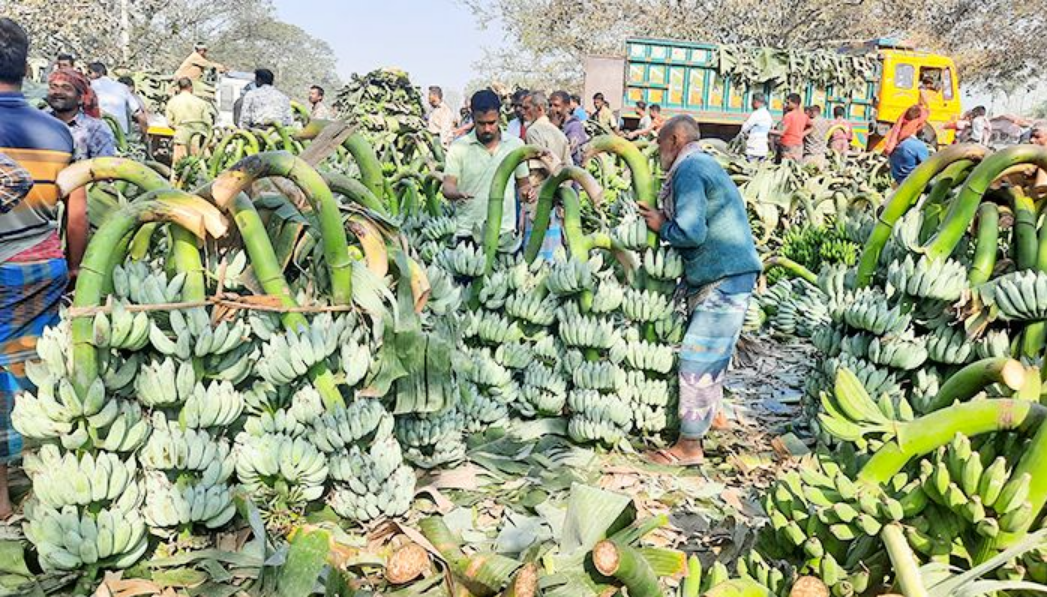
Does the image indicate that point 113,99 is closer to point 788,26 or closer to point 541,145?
point 541,145

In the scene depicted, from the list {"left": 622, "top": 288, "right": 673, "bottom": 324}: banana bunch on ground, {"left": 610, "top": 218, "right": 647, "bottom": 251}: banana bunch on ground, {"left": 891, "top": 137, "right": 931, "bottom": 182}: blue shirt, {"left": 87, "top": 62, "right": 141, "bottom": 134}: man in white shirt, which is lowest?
{"left": 622, "top": 288, "right": 673, "bottom": 324}: banana bunch on ground

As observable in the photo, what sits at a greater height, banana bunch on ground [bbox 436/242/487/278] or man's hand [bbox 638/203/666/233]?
man's hand [bbox 638/203/666/233]

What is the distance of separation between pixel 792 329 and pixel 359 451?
4.43m

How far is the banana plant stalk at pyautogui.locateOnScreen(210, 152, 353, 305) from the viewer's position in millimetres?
2559

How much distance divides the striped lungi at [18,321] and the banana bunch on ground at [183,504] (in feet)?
3.32

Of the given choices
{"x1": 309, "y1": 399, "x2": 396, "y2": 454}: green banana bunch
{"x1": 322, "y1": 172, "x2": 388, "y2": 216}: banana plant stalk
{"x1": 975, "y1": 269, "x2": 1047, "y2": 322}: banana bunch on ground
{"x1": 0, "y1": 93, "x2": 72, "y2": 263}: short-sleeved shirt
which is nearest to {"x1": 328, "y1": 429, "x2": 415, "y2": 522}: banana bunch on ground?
{"x1": 309, "y1": 399, "x2": 396, "y2": 454}: green banana bunch

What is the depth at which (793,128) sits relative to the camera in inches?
512

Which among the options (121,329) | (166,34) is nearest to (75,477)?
(121,329)

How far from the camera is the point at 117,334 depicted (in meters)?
2.37

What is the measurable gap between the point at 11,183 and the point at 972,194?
378 centimetres

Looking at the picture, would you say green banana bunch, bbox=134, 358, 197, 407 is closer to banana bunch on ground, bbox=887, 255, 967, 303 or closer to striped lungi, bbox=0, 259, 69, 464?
striped lungi, bbox=0, 259, 69, 464

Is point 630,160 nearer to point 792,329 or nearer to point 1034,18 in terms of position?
point 792,329

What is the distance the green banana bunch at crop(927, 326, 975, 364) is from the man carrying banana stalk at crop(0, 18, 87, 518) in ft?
12.3

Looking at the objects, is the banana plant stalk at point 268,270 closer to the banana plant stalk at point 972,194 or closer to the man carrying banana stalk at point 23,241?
the man carrying banana stalk at point 23,241
